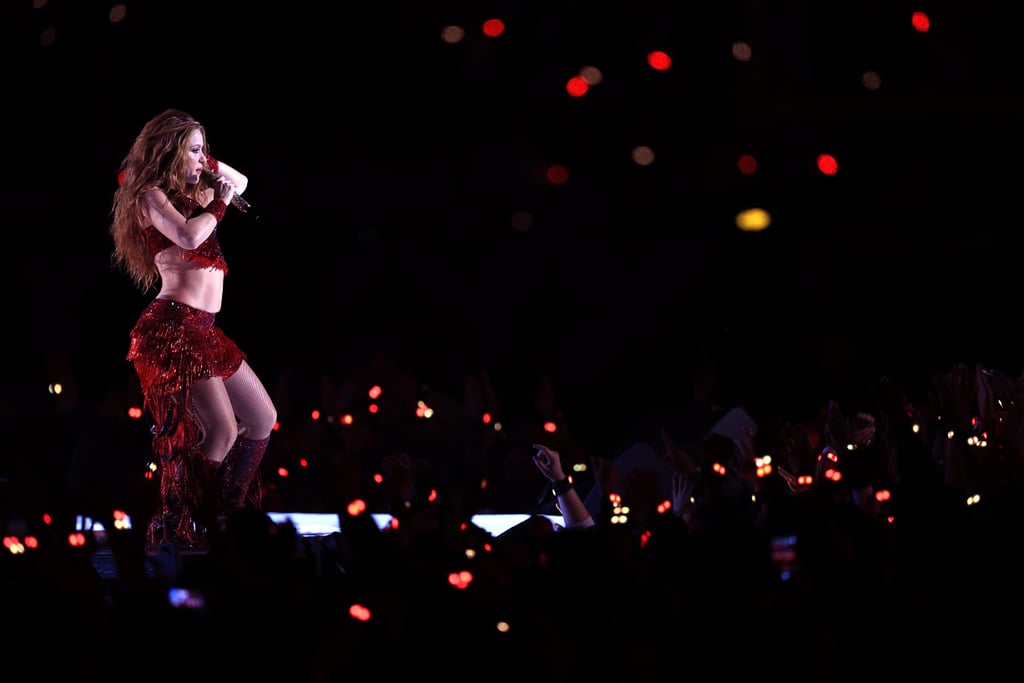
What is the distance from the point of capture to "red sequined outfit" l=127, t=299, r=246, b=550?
140 inches

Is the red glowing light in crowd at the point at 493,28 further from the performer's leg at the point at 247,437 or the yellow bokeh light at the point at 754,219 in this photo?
the performer's leg at the point at 247,437

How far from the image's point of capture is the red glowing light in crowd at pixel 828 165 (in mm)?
4516

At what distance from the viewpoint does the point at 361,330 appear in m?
5.13

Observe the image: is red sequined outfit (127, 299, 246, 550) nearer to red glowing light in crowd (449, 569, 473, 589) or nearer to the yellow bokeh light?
the yellow bokeh light

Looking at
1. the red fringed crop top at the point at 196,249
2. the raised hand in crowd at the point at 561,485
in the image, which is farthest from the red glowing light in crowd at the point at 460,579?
the red fringed crop top at the point at 196,249

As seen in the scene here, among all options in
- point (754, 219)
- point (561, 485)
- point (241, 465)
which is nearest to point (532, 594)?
point (561, 485)

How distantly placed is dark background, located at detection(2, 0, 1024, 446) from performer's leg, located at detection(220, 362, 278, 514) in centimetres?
141

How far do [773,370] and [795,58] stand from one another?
1.07 meters

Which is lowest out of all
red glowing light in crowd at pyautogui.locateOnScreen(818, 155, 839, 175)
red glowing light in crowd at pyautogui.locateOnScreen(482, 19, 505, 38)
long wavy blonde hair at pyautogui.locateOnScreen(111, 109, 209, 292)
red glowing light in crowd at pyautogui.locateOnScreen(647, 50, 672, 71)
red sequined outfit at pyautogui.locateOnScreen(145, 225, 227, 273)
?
red sequined outfit at pyautogui.locateOnScreen(145, 225, 227, 273)

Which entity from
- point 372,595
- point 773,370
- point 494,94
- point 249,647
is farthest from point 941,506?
point 494,94

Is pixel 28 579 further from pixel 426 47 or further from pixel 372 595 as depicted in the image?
pixel 426 47

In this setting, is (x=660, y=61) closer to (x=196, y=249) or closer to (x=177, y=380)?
(x=196, y=249)

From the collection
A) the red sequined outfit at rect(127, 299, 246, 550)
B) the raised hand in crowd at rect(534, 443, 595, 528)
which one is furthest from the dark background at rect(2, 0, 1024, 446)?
the raised hand in crowd at rect(534, 443, 595, 528)

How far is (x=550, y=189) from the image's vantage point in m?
4.88
